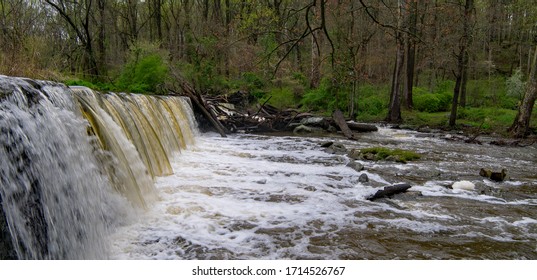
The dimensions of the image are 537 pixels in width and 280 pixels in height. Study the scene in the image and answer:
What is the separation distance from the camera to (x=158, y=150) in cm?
903

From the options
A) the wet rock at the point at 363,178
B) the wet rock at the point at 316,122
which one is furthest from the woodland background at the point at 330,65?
the wet rock at the point at 363,178

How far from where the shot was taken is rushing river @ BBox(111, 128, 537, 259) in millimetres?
4602

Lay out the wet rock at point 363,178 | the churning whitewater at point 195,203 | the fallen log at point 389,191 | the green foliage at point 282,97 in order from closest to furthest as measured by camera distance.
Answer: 1. the churning whitewater at point 195,203
2. the fallen log at point 389,191
3. the wet rock at point 363,178
4. the green foliage at point 282,97

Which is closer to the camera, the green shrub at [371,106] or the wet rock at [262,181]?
the wet rock at [262,181]

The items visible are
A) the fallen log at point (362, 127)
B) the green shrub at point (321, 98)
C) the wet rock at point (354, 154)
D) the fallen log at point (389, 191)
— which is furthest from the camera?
the green shrub at point (321, 98)

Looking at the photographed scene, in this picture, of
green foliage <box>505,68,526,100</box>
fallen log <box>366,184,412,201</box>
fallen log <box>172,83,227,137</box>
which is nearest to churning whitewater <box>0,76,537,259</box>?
fallen log <box>366,184,412,201</box>

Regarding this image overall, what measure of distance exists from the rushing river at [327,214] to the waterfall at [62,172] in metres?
0.42

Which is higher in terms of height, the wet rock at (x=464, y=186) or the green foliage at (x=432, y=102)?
the green foliage at (x=432, y=102)

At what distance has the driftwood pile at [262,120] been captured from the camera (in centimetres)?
1639

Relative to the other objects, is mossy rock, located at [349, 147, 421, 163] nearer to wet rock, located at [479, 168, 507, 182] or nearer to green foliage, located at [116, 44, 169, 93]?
wet rock, located at [479, 168, 507, 182]

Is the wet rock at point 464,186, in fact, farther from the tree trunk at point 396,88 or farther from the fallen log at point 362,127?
the tree trunk at point 396,88

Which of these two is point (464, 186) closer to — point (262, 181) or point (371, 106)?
point (262, 181)
